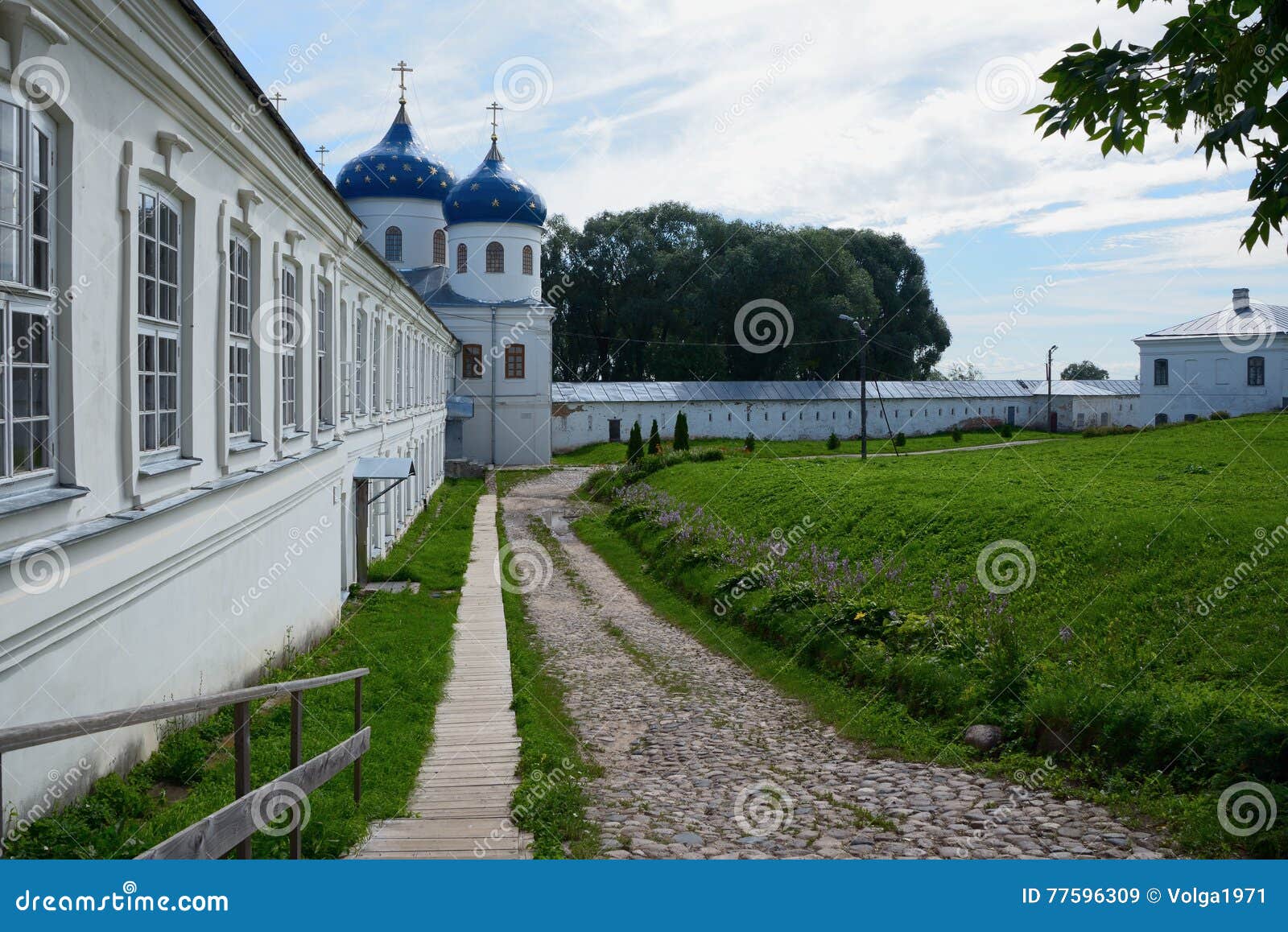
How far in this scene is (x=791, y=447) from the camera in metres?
46.4

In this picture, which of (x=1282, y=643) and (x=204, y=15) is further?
(x=1282, y=643)

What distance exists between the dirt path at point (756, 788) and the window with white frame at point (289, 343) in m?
4.30

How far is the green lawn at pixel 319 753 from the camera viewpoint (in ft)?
17.2

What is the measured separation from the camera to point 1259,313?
44188 mm

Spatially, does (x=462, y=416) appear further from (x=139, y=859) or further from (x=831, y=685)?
(x=139, y=859)

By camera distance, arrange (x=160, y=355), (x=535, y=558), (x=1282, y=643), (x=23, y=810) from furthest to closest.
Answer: (x=535, y=558)
(x=1282, y=643)
(x=160, y=355)
(x=23, y=810)

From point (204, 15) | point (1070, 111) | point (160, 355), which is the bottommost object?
point (160, 355)

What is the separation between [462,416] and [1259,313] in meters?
33.4

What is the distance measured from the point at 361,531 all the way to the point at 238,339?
26.1ft

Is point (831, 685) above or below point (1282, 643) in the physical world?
below

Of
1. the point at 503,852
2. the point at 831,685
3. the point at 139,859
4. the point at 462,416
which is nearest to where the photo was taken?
the point at 139,859

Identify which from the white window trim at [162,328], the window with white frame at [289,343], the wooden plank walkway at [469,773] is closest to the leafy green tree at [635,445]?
the wooden plank walkway at [469,773]

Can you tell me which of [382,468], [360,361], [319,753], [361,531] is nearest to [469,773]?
[319,753]

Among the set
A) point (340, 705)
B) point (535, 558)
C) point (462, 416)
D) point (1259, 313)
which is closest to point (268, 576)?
point (340, 705)
